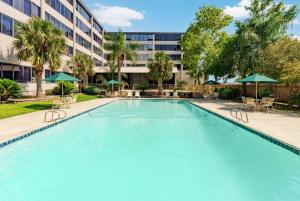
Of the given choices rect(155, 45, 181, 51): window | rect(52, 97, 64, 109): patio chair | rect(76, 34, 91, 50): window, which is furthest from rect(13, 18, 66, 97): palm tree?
rect(155, 45, 181, 51): window

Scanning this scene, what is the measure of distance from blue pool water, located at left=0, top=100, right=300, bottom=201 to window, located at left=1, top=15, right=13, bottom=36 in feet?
56.4

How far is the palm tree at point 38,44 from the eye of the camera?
2791 centimetres

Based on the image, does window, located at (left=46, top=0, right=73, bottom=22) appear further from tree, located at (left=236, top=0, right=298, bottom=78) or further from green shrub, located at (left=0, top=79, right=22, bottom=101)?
tree, located at (left=236, top=0, right=298, bottom=78)

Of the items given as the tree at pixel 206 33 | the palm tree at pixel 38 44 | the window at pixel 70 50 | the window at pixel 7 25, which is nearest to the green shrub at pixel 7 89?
the palm tree at pixel 38 44

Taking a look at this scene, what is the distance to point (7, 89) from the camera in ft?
79.5

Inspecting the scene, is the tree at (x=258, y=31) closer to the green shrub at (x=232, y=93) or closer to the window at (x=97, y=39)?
the green shrub at (x=232, y=93)

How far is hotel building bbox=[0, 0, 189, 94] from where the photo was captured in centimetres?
2823

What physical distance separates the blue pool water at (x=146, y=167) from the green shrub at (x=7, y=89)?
466 inches

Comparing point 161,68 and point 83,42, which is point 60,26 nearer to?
point 83,42

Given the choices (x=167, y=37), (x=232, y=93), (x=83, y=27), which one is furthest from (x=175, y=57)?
(x=232, y=93)

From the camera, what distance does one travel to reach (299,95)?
71.9 ft

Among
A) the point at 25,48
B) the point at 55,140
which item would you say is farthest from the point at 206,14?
the point at 55,140

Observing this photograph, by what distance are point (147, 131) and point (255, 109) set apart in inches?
420

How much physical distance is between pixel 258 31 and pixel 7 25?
79.7 feet
